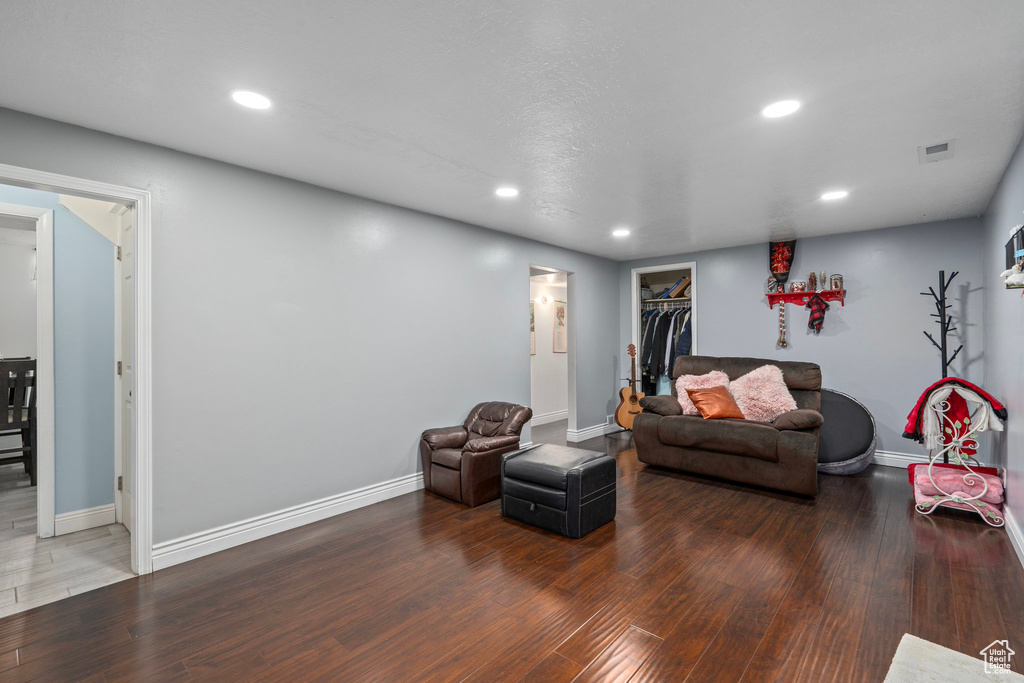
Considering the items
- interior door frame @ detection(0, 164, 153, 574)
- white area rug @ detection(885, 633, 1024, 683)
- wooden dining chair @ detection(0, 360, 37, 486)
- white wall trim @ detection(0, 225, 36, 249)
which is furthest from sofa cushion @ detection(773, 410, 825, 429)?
white wall trim @ detection(0, 225, 36, 249)

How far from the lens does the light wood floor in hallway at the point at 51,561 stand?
2473 mm

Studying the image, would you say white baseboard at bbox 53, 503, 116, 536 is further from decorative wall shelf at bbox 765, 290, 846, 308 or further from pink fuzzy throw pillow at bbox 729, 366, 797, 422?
decorative wall shelf at bbox 765, 290, 846, 308

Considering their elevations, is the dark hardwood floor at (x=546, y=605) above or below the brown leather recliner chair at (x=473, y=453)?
below

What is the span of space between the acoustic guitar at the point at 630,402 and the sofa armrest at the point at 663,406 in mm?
1139

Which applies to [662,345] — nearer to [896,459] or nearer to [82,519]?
[896,459]

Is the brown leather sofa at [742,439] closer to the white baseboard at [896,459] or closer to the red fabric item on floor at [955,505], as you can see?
the red fabric item on floor at [955,505]

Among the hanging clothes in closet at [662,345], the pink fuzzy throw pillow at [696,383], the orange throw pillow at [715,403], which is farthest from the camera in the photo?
the hanging clothes in closet at [662,345]

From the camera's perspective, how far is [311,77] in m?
2.05

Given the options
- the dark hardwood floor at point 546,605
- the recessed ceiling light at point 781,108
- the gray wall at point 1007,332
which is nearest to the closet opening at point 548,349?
the dark hardwood floor at point 546,605

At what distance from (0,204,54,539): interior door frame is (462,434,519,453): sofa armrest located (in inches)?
111

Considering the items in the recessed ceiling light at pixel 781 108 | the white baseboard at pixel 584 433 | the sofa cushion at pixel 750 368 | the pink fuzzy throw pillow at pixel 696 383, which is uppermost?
the recessed ceiling light at pixel 781 108

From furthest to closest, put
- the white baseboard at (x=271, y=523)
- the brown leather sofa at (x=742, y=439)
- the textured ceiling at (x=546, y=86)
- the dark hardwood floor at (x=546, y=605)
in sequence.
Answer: the brown leather sofa at (x=742, y=439), the white baseboard at (x=271, y=523), the dark hardwood floor at (x=546, y=605), the textured ceiling at (x=546, y=86)

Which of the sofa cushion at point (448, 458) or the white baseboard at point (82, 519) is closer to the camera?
the white baseboard at point (82, 519)

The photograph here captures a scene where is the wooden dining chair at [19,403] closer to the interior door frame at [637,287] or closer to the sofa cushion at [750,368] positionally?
the sofa cushion at [750,368]
